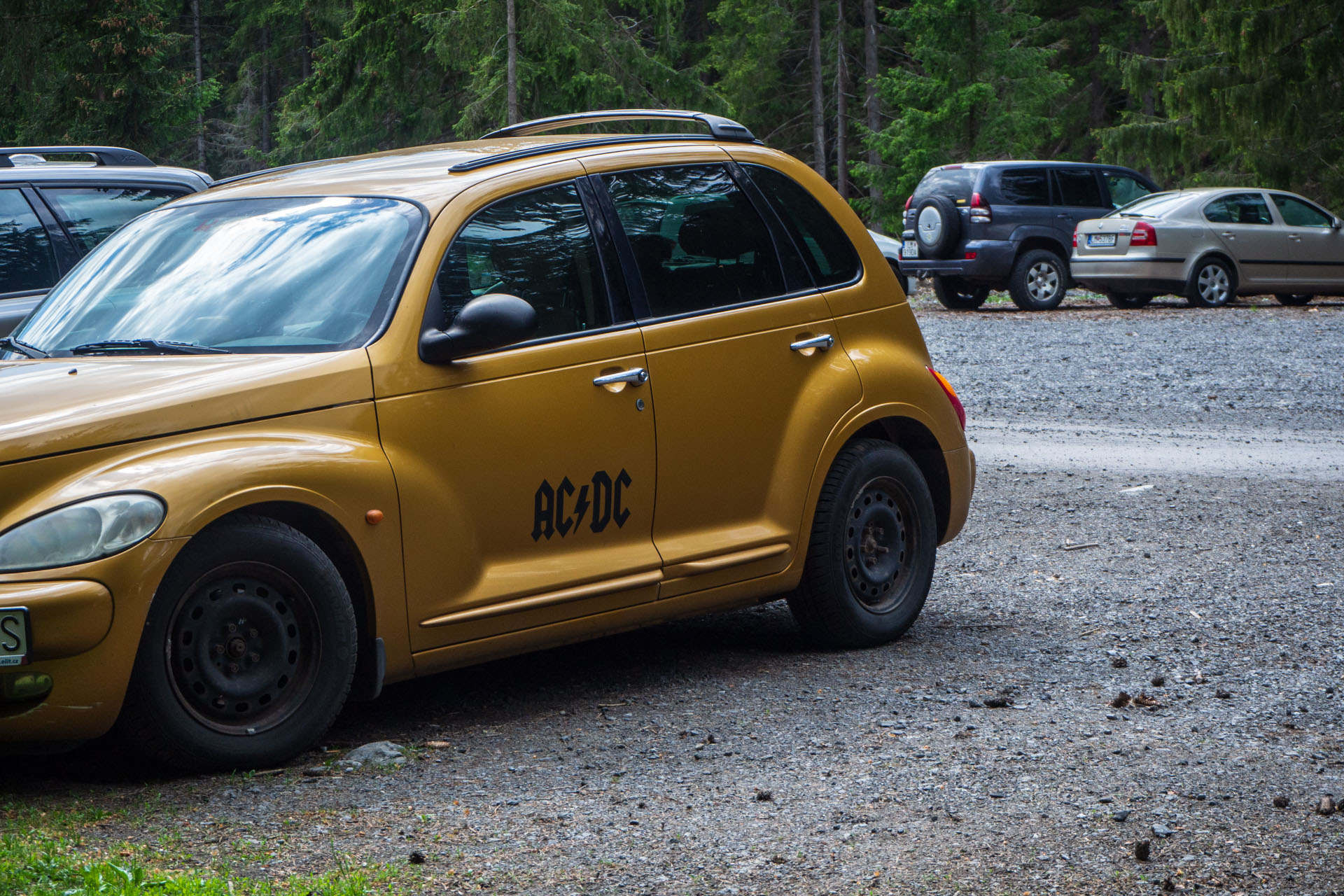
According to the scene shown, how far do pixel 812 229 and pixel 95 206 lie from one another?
15.3 feet

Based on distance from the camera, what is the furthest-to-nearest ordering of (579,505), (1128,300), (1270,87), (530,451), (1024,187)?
1. (1270,87)
2. (1128,300)
3. (1024,187)
4. (579,505)
5. (530,451)

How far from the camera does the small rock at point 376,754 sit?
451 centimetres

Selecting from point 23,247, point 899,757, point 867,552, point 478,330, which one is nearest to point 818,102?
point 23,247

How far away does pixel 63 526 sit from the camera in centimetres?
394

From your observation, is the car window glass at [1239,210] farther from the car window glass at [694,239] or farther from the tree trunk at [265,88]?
the tree trunk at [265,88]

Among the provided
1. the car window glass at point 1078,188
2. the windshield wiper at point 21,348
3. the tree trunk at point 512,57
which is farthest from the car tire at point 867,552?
the tree trunk at point 512,57

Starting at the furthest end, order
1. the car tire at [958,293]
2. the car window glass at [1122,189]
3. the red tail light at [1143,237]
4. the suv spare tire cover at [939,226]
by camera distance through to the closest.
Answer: the car window glass at [1122,189], the car tire at [958,293], the suv spare tire cover at [939,226], the red tail light at [1143,237]

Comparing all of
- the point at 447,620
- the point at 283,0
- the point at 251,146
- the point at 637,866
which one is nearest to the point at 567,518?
the point at 447,620

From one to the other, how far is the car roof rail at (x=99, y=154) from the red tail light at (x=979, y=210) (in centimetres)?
1386

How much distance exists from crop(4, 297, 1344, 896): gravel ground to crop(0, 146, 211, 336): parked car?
13.5 ft

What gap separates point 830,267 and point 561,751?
231cm

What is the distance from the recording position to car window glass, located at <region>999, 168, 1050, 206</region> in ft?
71.8

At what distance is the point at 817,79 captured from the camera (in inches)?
1861

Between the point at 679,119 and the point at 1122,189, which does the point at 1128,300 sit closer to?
the point at 1122,189
